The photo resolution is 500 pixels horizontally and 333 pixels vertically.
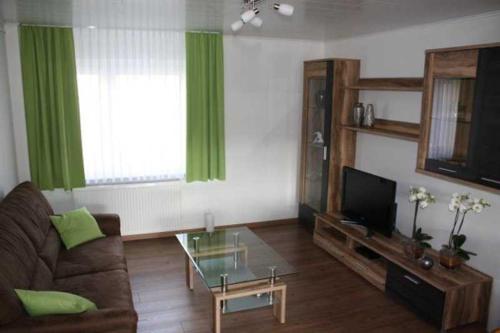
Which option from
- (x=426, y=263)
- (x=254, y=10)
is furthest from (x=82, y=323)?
(x=426, y=263)

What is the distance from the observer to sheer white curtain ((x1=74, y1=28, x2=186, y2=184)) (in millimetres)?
4500

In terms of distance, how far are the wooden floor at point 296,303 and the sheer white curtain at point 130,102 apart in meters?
1.05

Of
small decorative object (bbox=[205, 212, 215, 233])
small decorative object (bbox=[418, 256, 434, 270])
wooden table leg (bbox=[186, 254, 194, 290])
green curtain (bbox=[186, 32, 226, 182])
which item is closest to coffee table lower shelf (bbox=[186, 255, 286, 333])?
wooden table leg (bbox=[186, 254, 194, 290])

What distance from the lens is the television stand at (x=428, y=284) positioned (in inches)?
122

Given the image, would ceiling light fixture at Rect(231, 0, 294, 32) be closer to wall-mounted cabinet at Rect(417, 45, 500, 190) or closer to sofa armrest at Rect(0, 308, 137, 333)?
wall-mounted cabinet at Rect(417, 45, 500, 190)

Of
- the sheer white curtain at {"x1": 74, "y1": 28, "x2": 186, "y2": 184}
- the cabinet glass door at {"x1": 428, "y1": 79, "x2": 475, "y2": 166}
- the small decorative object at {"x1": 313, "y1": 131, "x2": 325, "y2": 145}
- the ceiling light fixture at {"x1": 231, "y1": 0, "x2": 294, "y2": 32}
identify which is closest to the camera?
the ceiling light fixture at {"x1": 231, "y1": 0, "x2": 294, "y2": 32}

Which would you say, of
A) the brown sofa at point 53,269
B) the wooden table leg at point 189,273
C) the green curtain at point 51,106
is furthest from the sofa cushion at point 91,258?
the green curtain at point 51,106

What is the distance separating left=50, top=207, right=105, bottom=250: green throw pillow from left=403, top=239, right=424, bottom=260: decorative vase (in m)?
2.77

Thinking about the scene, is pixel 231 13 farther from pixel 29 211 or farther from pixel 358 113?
pixel 29 211

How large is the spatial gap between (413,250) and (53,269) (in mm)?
2919

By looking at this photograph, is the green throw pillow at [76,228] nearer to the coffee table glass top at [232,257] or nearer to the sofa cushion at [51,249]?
the sofa cushion at [51,249]

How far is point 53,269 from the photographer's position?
3.13 meters

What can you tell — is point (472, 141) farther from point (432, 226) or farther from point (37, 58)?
point (37, 58)

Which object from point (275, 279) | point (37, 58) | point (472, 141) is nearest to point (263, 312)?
point (275, 279)
